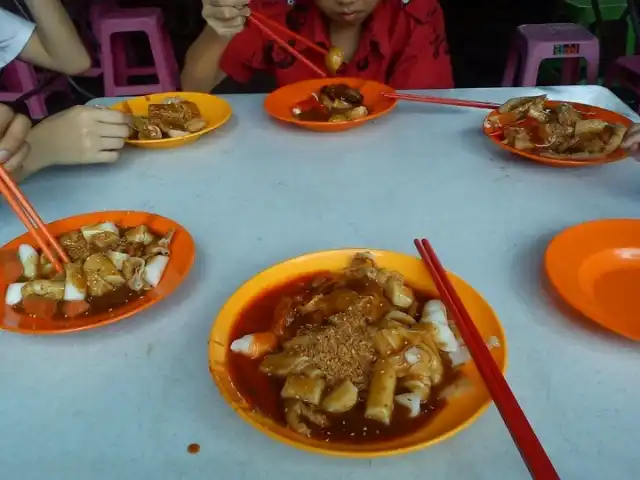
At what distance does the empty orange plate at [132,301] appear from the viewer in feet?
2.79

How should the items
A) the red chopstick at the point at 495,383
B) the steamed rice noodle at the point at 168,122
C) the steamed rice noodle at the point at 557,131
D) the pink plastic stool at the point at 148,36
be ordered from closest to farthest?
the red chopstick at the point at 495,383, the steamed rice noodle at the point at 557,131, the steamed rice noodle at the point at 168,122, the pink plastic stool at the point at 148,36

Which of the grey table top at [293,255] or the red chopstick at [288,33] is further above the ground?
the red chopstick at [288,33]

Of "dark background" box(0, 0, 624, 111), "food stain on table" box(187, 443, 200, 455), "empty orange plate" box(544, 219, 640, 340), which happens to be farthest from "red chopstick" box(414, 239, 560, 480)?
"dark background" box(0, 0, 624, 111)

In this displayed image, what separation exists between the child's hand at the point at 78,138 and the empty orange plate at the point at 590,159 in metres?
0.84

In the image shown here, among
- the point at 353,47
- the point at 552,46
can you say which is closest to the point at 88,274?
the point at 353,47

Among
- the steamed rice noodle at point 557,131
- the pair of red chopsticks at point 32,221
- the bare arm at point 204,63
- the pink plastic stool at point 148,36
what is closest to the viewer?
the pair of red chopsticks at point 32,221

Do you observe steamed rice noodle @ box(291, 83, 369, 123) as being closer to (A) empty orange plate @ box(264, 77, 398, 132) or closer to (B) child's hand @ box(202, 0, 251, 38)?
(A) empty orange plate @ box(264, 77, 398, 132)

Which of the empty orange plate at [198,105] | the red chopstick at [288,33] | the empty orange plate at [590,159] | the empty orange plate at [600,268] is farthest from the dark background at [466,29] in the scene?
the empty orange plate at [600,268]

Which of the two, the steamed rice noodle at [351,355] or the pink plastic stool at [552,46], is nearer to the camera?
A: the steamed rice noodle at [351,355]

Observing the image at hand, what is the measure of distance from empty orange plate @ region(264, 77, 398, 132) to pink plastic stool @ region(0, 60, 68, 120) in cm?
249

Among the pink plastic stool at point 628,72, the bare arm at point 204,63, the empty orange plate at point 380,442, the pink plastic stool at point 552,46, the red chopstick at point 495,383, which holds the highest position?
the red chopstick at point 495,383

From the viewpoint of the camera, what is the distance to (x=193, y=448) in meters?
0.71

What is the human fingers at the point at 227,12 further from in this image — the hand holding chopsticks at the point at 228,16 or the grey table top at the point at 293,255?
the grey table top at the point at 293,255

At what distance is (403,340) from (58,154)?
3.05ft
